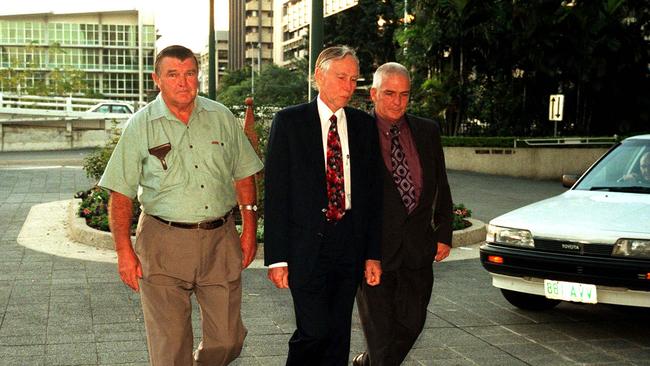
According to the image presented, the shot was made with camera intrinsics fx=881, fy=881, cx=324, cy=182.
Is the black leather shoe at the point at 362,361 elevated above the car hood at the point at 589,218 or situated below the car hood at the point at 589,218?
below

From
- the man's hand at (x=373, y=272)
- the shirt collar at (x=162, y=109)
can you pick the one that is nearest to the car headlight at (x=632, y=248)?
the man's hand at (x=373, y=272)

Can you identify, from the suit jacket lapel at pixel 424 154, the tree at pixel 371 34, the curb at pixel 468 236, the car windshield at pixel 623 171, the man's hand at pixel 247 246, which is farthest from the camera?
the tree at pixel 371 34

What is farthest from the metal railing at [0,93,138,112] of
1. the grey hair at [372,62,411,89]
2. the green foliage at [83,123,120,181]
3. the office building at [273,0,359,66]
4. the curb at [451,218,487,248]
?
the grey hair at [372,62,411,89]

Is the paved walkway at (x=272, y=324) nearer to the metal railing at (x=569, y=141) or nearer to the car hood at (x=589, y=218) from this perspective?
the car hood at (x=589, y=218)

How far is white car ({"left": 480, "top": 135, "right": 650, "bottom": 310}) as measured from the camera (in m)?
6.17

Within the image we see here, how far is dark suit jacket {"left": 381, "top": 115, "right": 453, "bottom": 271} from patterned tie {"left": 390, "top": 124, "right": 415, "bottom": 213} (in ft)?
0.12

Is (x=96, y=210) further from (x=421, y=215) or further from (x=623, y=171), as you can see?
(x=421, y=215)

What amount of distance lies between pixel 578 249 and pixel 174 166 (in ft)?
11.0

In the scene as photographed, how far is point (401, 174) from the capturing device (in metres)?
4.71

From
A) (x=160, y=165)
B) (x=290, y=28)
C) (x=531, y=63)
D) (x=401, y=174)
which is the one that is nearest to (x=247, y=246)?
(x=160, y=165)

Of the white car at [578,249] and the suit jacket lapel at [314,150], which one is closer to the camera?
the suit jacket lapel at [314,150]

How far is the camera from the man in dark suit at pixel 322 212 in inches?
163

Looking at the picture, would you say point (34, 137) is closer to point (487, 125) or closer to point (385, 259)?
point (487, 125)

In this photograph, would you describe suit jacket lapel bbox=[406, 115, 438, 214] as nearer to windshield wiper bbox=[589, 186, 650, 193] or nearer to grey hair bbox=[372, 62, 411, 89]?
grey hair bbox=[372, 62, 411, 89]
